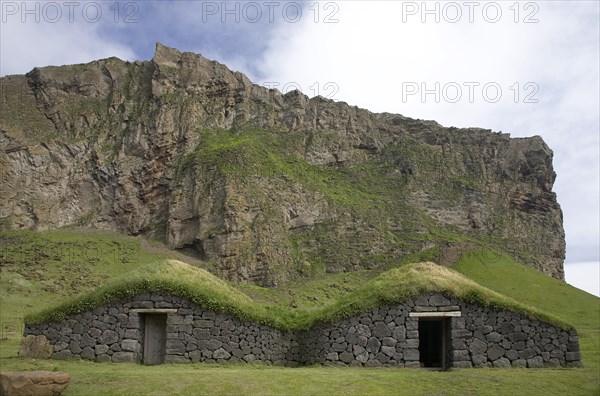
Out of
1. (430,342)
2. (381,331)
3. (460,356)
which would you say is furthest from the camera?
(430,342)

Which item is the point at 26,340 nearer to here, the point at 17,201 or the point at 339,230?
the point at 339,230

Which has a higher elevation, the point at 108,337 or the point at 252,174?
the point at 252,174

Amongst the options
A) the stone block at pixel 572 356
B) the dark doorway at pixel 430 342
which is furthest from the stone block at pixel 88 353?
the stone block at pixel 572 356

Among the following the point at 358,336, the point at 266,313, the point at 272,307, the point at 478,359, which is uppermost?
the point at 272,307

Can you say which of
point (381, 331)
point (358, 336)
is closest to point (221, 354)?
point (358, 336)

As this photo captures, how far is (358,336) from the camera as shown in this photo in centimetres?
2448

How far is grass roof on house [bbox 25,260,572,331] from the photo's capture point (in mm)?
24547

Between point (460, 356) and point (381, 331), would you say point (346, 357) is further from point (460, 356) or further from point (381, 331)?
point (460, 356)

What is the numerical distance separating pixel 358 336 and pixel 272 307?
5.66m

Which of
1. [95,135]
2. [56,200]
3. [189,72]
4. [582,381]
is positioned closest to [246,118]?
[189,72]

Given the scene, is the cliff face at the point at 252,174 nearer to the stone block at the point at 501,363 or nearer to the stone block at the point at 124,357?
the stone block at the point at 124,357

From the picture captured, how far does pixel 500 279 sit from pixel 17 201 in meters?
71.2

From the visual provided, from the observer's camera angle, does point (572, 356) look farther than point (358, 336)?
No

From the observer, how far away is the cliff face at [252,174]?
87.6m
